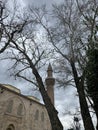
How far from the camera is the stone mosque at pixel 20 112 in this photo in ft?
76.3

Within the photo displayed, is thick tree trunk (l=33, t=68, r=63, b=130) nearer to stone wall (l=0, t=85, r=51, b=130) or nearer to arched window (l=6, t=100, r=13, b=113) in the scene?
stone wall (l=0, t=85, r=51, b=130)

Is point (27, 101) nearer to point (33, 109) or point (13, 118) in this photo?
point (33, 109)

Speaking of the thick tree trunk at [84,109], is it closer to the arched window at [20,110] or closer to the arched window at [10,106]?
the arched window at [10,106]

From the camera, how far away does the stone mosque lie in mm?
23263

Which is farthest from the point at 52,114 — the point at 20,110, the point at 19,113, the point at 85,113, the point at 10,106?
the point at 20,110

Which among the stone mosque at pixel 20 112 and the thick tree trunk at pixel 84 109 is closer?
the thick tree trunk at pixel 84 109

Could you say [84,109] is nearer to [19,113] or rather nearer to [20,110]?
[19,113]

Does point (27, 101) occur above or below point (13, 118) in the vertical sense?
above

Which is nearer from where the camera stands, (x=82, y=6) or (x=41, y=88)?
(x=41, y=88)

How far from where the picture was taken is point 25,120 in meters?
26.7

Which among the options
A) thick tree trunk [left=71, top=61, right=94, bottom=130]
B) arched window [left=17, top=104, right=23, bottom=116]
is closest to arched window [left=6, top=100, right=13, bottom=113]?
arched window [left=17, top=104, right=23, bottom=116]

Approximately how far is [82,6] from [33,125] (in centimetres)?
2241

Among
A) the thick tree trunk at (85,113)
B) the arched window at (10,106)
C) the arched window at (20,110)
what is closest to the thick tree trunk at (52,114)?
the thick tree trunk at (85,113)

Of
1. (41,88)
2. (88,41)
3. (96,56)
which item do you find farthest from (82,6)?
(41,88)
